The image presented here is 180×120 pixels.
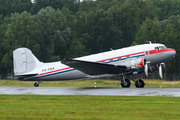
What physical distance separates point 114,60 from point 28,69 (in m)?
10.5

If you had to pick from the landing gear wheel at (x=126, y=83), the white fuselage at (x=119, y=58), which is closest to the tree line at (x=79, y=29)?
the white fuselage at (x=119, y=58)

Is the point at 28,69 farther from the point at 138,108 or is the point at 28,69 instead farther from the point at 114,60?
the point at 138,108

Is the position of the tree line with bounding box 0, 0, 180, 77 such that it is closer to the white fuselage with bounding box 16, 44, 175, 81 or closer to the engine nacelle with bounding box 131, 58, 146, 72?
the white fuselage with bounding box 16, 44, 175, 81

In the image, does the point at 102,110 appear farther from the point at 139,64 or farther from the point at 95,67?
the point at 139,64

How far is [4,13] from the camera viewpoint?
11069 centimetres

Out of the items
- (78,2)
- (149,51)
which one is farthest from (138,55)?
(78,2)

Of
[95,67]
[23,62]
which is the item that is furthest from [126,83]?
[23,62]

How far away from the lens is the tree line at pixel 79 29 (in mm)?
76500

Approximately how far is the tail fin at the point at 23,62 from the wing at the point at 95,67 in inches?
284

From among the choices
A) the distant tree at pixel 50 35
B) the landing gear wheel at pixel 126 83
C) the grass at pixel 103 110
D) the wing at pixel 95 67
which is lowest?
the landing gear wheel at pixel 126 83

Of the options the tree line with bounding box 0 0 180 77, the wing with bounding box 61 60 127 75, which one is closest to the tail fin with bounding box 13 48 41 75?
the wing with bounding box 61 60 127 75

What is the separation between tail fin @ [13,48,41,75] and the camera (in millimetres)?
34869

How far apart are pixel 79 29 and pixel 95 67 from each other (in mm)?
69757

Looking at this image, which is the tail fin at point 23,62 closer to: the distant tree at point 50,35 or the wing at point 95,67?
the wing at point 95,67
